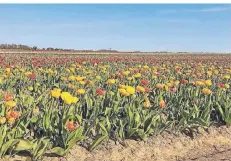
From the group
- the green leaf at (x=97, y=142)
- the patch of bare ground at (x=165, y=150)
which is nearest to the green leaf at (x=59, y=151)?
the patch of bare ground at (x=165, y=150)

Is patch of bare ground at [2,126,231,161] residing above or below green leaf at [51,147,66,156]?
below

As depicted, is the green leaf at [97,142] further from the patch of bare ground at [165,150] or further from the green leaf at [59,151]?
the green leaf at [59,151]

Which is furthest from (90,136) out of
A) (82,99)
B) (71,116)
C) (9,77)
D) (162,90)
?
(9,77)

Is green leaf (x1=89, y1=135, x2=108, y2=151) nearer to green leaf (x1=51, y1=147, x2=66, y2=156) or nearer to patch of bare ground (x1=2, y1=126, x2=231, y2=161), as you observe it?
patch of bare ground (x1=2, y1=126, x2=231, y2=161)

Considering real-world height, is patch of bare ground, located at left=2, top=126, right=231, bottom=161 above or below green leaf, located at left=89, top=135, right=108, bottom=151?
below

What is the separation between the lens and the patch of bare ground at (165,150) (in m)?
5.41

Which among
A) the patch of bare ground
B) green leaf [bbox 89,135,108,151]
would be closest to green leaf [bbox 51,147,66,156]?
the patch of bare ground

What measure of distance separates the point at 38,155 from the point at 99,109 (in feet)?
7.23

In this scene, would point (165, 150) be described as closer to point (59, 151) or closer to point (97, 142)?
point (97, 142)

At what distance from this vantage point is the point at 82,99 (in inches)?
293

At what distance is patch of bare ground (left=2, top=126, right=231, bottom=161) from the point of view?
541cm

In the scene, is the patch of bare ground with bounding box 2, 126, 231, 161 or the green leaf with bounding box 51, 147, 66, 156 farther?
the patch of bare ground with bounding box 2, 126, 231, 161

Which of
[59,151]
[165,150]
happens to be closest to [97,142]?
[59,151]

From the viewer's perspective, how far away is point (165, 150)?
6.04 meters
